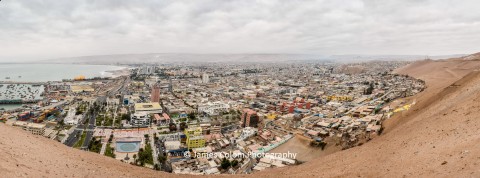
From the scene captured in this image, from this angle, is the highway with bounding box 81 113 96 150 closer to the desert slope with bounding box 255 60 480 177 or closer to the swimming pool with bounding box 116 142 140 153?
the swimming pool with bounding box 116 142 140 153

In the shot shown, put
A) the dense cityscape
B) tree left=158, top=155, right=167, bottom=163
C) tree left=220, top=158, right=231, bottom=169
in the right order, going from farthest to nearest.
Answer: tree left=158, top=155, right=167, bottom=163, the dense cityscape, tree left=220, top=158, right=231, bottom=169

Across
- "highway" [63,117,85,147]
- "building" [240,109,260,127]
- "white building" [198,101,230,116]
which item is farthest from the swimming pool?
"white building" [198,101,230,116]

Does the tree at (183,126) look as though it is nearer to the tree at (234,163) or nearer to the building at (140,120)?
the building at (140,120)

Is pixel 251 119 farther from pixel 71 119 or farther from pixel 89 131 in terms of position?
pixel 71 119

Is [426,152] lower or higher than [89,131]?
higher

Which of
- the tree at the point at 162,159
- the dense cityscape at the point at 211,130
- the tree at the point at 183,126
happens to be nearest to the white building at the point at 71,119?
the dense cityscape at the point at 211,130

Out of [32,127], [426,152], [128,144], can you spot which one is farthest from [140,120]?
[426,152]

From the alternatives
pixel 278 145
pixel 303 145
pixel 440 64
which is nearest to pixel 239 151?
pixel 278 145
